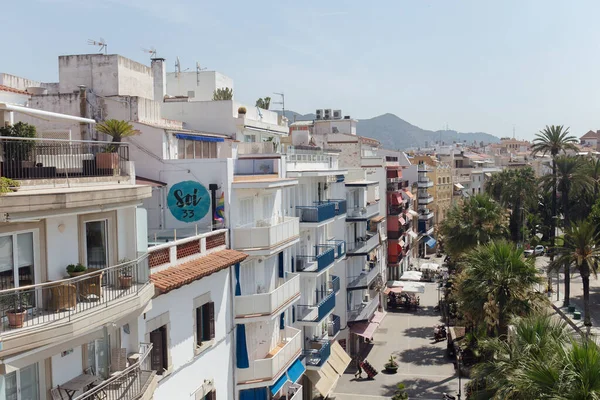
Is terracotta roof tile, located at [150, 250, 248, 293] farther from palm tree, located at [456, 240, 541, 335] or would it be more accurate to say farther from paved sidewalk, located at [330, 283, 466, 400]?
paved sidewalk, located at [330, 283, 466, 400]

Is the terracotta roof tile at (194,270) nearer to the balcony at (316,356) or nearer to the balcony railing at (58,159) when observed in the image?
the balcony railing at (58,159)

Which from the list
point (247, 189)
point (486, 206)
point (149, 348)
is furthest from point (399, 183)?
point (149, 348)

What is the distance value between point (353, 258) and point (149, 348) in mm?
27198

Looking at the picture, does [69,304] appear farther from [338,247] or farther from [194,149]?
[338,247]

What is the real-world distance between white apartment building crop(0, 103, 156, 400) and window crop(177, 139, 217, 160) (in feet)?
25.8

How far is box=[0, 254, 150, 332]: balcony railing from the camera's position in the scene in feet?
31.8

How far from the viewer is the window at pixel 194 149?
70.9 feet

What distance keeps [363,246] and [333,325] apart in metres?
8.06

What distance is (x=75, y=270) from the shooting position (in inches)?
447

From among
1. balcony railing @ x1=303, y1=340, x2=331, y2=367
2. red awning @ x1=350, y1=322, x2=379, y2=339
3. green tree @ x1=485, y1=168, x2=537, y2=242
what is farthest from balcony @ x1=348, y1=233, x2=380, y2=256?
→ green tree @ x1=485, y1=168, x2=537, y2=242

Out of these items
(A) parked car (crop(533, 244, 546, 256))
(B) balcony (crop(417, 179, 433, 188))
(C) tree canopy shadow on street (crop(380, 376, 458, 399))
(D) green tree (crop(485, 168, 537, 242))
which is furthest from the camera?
(B) balcony (crop(417, 179, 433, 188))

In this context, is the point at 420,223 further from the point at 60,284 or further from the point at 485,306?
the point at 60,284

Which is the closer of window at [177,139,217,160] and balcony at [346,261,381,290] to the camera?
window at [177,139,217,160]

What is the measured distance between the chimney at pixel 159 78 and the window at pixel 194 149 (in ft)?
21.6
